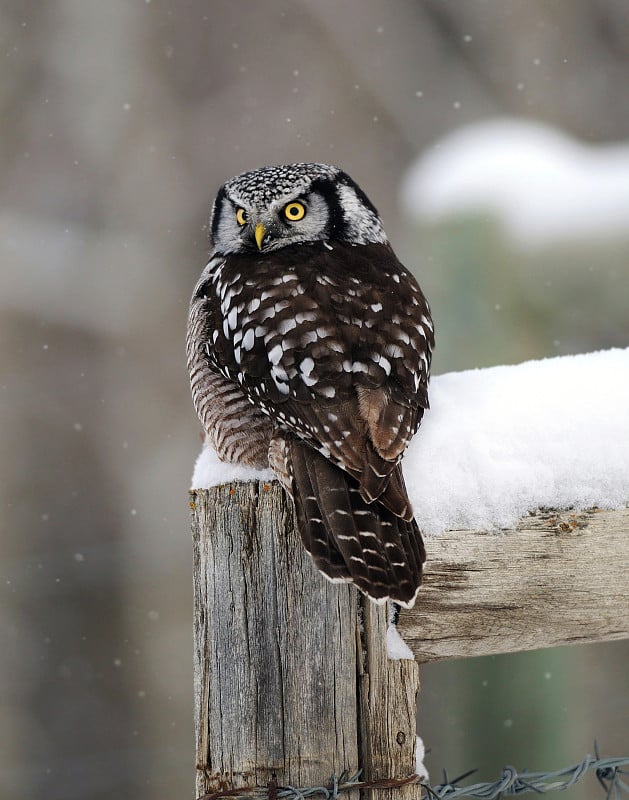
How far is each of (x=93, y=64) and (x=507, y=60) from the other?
178 inches

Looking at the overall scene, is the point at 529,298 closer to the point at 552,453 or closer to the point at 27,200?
the point at 552,453

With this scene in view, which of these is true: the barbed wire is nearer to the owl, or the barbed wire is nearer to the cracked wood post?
the cracked wood post

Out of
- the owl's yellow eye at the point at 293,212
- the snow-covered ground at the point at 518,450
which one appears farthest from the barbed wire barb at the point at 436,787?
the owl's yellow eye at the point at 293,212

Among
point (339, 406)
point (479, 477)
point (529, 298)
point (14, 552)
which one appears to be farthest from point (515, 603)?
point (14, 552)

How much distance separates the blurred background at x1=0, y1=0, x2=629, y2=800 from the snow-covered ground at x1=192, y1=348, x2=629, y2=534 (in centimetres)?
554

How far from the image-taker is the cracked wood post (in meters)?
1.68

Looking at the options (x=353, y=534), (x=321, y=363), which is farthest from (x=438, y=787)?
(x=321, y=363)

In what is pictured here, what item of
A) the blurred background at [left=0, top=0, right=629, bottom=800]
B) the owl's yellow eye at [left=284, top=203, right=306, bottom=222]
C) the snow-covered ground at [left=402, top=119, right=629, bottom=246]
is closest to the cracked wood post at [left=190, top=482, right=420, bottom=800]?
the owl's yellow eye at [left=284, top=203, right=306, bottom=222]

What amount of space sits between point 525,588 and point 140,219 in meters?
8.32

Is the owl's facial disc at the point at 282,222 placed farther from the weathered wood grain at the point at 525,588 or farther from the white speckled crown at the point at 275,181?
the weathered wood grain at the point at 525,588

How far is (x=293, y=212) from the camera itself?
2.86m

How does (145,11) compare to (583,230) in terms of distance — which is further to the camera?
(145,11)

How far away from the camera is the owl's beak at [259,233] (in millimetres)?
2746

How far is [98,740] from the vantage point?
8.64 metres
